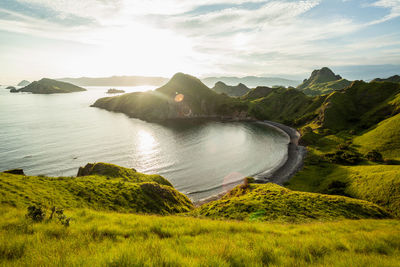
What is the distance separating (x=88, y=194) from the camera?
2592 centimetres

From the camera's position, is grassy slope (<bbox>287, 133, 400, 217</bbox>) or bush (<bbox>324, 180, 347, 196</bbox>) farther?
bush (<bbox>324, 180, 347, 196</bbox>)

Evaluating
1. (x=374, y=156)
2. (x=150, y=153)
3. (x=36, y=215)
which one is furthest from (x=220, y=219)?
(x=374, y=156)

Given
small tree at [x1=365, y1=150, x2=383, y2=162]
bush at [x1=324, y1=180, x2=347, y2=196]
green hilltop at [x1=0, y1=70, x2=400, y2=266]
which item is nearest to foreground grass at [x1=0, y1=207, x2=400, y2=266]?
green hilltop at [x1=0, y1=70, x2=400, y2=266]

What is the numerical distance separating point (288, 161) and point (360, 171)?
1074 inches

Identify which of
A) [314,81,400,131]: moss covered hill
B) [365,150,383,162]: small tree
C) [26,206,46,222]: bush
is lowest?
[365,150,383,162]: small tree

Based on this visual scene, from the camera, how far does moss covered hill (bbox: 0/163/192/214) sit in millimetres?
20172

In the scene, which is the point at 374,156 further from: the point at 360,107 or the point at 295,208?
the point at 360,107

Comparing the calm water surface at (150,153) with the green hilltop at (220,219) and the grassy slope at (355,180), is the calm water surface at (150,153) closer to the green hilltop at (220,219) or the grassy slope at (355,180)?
the grassy slope at (355,180)

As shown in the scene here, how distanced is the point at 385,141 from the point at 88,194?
110m

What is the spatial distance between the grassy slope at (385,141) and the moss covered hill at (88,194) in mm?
87464

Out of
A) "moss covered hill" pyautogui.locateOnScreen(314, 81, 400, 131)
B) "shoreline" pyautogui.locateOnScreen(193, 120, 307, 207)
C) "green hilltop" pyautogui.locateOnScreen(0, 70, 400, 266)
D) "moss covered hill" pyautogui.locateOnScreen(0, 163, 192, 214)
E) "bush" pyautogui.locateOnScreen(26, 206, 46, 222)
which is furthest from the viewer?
"moss covered hill" pyautogui.locateOnScreen(314, 81, 400, 131)

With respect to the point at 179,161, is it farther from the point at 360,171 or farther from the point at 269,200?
the point at 360,171

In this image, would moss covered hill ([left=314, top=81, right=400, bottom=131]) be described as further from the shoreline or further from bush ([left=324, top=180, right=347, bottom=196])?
bush ([left=324, top=180, right=347, bottom=196])

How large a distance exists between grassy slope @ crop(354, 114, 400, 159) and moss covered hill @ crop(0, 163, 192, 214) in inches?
3443
